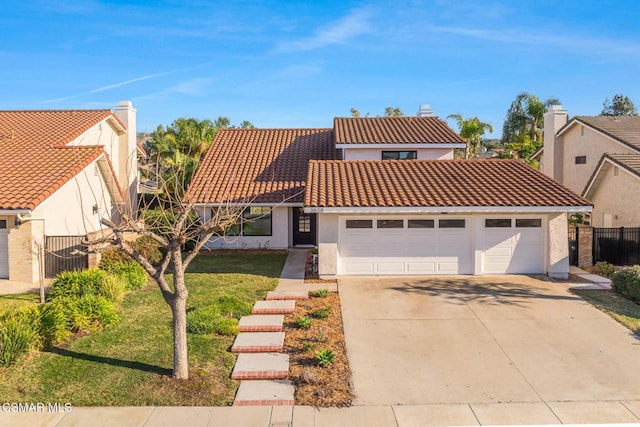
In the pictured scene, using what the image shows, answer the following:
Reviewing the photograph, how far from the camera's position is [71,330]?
9812 millimetres

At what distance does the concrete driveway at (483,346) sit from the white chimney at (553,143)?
15390 millimetres

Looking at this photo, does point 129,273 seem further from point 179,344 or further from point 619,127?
point 619,127

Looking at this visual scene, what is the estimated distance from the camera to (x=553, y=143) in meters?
27.1

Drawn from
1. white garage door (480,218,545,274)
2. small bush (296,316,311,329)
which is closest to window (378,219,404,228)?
white garage door (480,218,545,274)

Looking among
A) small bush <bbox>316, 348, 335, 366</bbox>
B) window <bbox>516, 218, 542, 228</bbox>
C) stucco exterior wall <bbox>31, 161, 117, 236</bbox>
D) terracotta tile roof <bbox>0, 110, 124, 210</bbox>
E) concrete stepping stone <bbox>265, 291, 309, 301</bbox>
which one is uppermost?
terracotta tile roof <bbox>0, 110, 124, 210</bbox>

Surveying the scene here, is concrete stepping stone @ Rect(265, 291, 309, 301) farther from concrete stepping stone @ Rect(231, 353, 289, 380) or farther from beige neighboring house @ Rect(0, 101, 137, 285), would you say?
beige neighboring house @ Rect(0, 101, 137, 285)

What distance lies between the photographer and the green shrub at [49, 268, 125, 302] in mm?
11391

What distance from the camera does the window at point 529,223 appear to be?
50.4 ft

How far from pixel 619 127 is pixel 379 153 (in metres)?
12.5

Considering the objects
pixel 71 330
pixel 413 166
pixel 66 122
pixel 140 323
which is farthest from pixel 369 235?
pixel 66 122

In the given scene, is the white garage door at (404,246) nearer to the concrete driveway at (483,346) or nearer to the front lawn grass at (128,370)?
the concrete driveway at (483,346)

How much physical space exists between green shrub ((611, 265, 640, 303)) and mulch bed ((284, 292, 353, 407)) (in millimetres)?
8208

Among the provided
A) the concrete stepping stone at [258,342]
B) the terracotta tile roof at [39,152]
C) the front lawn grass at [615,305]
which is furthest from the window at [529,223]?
the terracotta tile roof at [39,152]

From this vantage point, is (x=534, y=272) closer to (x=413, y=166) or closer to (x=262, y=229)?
(x=413, y=166)
